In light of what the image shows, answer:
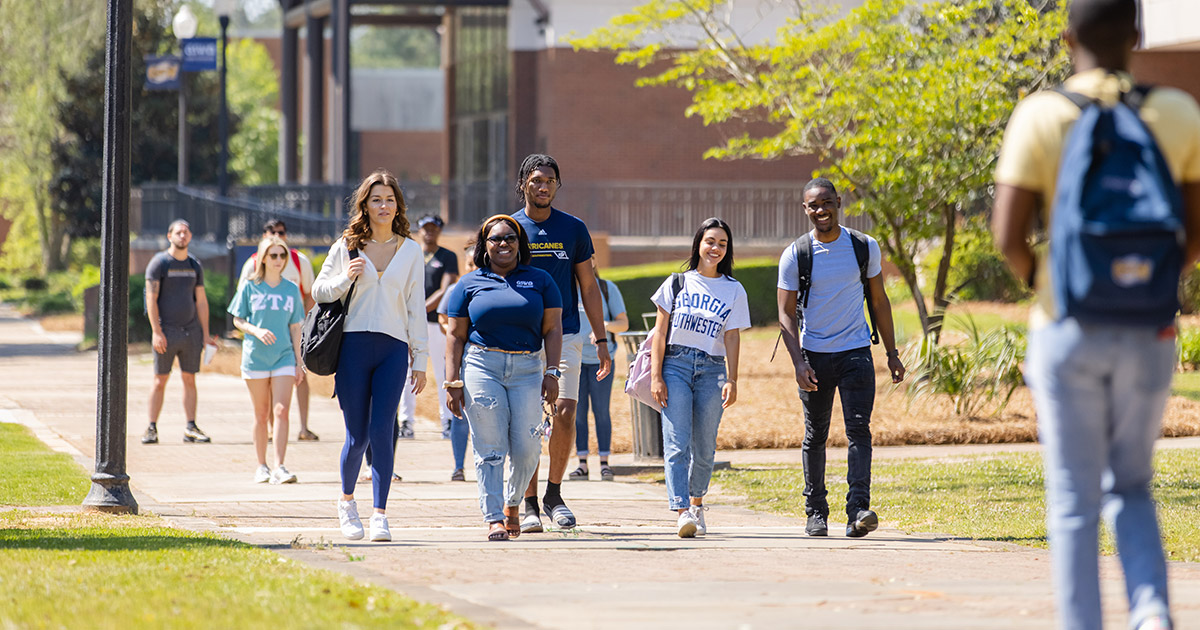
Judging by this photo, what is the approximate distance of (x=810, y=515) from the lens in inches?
325

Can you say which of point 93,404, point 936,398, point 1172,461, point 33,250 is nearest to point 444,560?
point 1172,461

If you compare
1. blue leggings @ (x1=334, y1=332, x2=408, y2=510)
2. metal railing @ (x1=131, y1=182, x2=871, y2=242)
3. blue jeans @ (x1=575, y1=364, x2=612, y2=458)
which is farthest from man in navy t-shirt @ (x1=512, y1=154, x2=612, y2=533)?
metal railing @ (x1=131, y1=182, x2=871, y2=242)

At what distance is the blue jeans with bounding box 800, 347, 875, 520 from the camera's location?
8.03 m

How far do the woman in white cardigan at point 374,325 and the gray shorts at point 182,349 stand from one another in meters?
5.81

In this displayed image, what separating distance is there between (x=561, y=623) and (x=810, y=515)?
133 inches

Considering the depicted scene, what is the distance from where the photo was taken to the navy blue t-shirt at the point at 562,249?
8.20 meters

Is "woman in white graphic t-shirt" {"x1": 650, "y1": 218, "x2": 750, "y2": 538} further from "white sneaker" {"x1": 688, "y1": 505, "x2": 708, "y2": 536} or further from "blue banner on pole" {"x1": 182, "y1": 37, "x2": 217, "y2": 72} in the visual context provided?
"blue banner on pole" {"x1": 182, "y1": 37, "x2": 217, "y2": 72}

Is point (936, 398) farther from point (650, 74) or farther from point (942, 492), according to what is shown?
point (650, 74)

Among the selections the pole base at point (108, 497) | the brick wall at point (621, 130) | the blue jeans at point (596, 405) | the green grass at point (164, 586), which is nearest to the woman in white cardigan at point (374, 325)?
the green grass at point (164, 586)

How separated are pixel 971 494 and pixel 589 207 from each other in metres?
18.2

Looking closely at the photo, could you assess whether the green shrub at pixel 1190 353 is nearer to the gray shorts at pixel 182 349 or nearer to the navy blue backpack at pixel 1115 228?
the gray shorts at pixel 182 349

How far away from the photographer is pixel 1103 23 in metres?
4.24

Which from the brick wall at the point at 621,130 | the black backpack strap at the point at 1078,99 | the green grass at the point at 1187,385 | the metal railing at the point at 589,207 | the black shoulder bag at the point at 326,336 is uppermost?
the brick wall at the point at 621,130

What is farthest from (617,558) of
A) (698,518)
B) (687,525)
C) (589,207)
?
(589,207)
